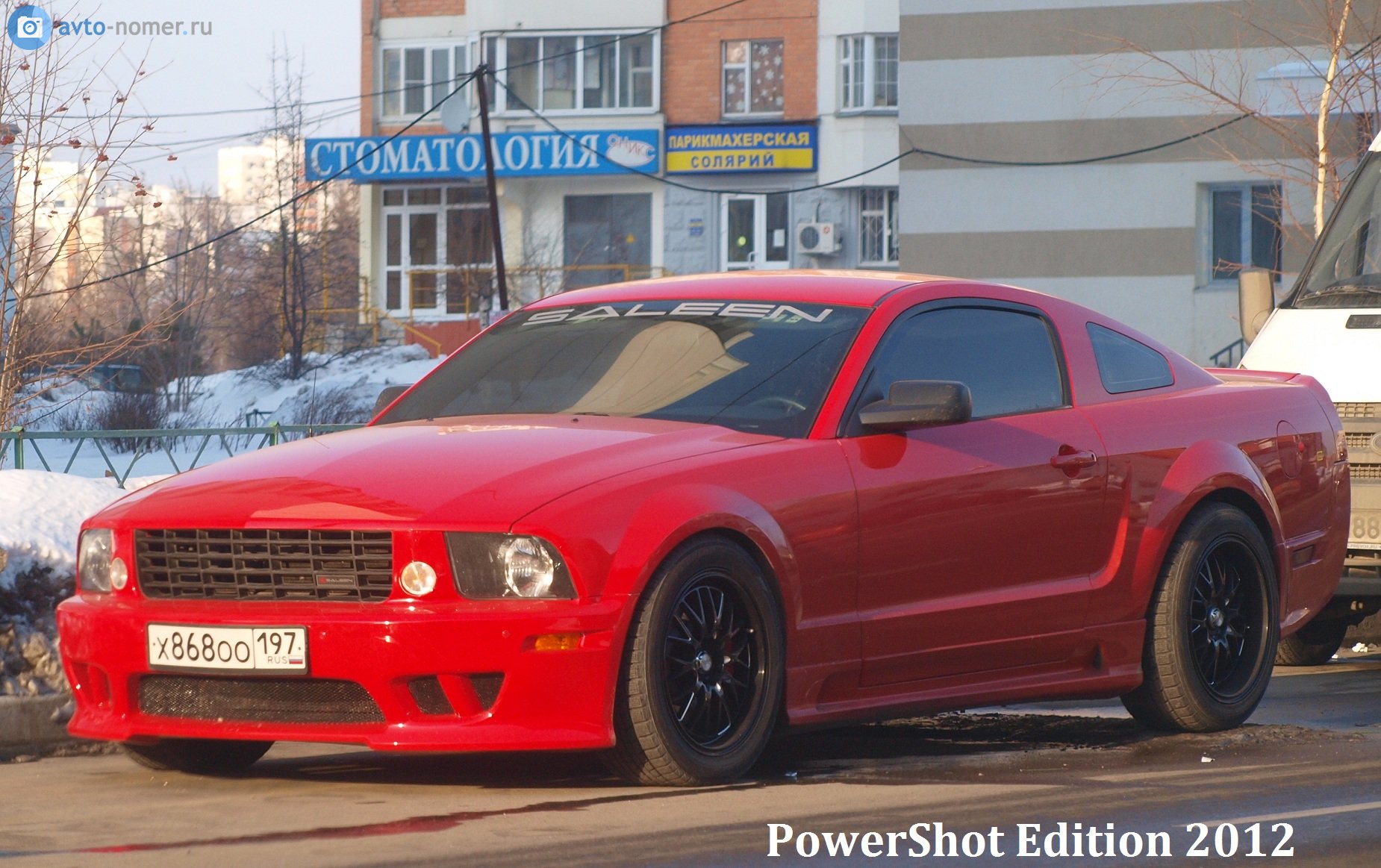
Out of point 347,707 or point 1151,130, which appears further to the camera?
point 1151,130

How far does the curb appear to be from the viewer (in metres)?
6.83

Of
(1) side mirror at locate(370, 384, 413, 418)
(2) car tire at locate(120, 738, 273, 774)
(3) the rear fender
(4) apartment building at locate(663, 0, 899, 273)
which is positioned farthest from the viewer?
(4) apartment building at locate(663, 0, 899, 273)

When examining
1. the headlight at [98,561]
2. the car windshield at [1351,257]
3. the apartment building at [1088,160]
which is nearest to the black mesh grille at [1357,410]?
the car windshield at [1351,257]

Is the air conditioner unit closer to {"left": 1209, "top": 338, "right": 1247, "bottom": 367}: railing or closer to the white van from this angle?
{"left": 1209, "top": 338, "right": 1247, "bottom": 367}: railing

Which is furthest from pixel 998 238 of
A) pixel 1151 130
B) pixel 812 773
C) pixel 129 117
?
pixel 812 773

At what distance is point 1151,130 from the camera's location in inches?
1081

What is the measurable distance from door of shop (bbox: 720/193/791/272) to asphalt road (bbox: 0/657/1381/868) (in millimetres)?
36980

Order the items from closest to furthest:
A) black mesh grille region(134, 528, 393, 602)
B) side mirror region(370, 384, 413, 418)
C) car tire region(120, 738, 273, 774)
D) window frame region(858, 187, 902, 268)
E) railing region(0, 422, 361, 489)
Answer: black mesh grille region(134, 528, 393, 602) < car tire region(120, 738, 273, 774) < side mirror region(370, 384, 413, 418) < railing region(0, 422, 361, 489) < window frame region(858, 187, 902, 268)

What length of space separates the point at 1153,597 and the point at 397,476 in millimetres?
2912

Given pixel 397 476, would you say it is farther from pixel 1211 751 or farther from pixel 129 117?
pixel 129 117

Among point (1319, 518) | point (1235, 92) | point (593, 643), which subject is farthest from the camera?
point (1235, 92)

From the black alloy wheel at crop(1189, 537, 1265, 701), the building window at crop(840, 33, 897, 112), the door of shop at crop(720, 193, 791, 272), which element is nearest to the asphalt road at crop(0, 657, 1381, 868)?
the black alloy wheel at crop(1189, 537, 1265, 701)

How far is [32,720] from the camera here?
6883mm

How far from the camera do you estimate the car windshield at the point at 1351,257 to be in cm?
988
